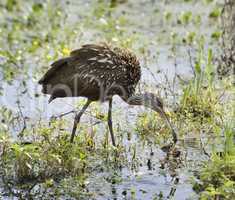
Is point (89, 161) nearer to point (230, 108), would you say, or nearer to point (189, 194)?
point (189, 194)

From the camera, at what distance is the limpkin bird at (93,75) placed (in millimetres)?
7508

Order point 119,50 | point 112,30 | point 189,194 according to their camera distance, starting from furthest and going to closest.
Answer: point 112,30
point 119,50
point 189,194

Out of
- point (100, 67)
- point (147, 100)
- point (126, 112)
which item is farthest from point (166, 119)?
point (126, 112)

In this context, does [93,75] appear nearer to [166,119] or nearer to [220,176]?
[166,119]

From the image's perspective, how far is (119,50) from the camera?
303 inches

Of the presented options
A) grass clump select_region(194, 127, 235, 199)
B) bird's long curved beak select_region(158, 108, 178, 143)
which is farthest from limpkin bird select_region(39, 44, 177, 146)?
grass clump select_region(194, 127, 235, 199)

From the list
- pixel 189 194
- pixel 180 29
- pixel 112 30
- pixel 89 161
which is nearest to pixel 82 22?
pixel 112 30

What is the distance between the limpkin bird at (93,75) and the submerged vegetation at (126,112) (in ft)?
0.85

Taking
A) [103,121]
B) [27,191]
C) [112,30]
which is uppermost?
[112,30]

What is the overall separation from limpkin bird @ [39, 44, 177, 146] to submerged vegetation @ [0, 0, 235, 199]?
258 millimetres

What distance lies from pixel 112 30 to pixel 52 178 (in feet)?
16.4

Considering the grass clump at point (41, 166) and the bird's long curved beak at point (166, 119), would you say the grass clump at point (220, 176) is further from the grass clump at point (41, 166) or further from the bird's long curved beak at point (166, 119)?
the grass clump at point (41, 166)

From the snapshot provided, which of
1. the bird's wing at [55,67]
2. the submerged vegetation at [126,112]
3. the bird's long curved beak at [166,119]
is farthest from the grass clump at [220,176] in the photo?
the bird's wing at [55,67]

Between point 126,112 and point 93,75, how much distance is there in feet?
4.51
